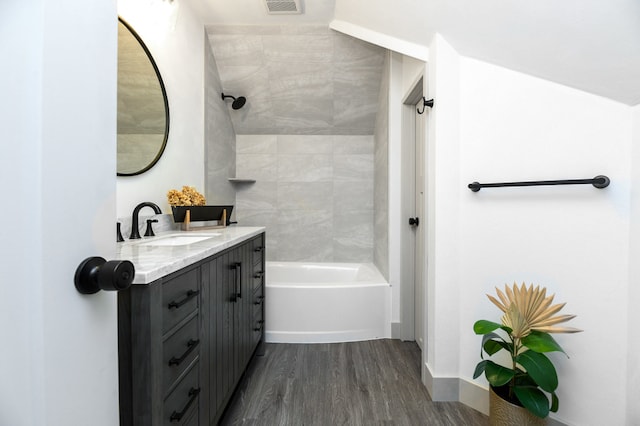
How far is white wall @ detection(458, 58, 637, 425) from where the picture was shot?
125cm

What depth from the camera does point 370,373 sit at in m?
2.01

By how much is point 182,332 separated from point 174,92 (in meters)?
1.76

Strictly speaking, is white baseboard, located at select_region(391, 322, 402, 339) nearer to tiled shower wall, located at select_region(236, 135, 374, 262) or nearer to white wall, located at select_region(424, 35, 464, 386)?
white wall, located at select_region(424, 35, 464, 386)

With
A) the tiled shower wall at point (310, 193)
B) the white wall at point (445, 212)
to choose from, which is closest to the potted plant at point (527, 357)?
the white wall at point (445, 212)

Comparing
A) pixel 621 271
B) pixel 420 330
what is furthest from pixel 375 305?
pixel 621 271

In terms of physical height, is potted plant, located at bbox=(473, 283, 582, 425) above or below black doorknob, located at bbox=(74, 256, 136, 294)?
below

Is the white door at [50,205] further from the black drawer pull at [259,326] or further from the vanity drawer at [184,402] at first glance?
the black drawer pull at [259,326]

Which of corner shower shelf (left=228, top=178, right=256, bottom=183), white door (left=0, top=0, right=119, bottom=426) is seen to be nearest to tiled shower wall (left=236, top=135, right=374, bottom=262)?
corner shower shelf (left=228, top=178, right=256, bottom=183)

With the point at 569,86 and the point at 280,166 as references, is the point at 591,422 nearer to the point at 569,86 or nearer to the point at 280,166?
the point at 569,86

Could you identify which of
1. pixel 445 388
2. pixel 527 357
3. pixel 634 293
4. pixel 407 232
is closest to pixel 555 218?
pixel 634 293

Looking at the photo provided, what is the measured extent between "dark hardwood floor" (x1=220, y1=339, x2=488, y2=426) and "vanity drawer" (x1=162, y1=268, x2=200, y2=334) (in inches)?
33.4

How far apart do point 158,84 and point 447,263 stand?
2.01 metres

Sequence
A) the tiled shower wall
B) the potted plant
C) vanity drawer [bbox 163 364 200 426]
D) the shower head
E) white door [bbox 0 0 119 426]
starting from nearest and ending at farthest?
white door [bbox 0 0 119 426]
vanity drawer [bbox 163 364 200 426]
the potted plant
the shower head
the tiled shower wall

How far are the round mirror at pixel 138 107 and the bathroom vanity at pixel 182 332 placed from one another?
485 mm
